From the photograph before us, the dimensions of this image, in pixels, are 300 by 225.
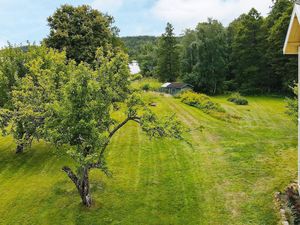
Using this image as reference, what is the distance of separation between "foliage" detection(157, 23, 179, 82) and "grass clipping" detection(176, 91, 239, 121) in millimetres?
18154

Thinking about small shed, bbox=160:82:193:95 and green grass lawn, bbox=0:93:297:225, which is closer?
green grass lawn, bbox=0:93:297:225

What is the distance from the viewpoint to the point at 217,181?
46.6 ft

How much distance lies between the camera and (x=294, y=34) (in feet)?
31.3

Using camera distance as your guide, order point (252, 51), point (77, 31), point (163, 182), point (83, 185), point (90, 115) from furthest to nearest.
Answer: point (252, 51), point (77, 31), point (163, 182), point (83, 185), point (90, 115)

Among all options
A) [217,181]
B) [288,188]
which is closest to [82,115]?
[217,181]

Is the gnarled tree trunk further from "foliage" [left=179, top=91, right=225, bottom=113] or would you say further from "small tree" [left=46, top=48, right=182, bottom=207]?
"foliage" [left=179, top=91, right=225, bottom=113]

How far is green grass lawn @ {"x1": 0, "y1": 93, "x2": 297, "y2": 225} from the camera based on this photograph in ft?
37.7

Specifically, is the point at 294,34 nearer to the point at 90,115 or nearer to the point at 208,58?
the point at 90,115

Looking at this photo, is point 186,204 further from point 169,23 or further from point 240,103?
point 169,23

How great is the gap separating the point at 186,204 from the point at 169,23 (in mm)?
46586

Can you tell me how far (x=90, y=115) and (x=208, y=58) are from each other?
40205 millimetres

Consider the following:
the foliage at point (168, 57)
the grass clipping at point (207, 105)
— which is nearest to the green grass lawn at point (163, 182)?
the grass clipping at point (207, 105)

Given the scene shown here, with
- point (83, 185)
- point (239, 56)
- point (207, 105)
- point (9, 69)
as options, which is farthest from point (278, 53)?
point (83, 185)

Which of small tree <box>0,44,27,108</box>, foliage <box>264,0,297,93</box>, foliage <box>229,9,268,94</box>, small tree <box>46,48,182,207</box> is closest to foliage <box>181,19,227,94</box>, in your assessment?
foliage <box>229,9,268,94</box>
